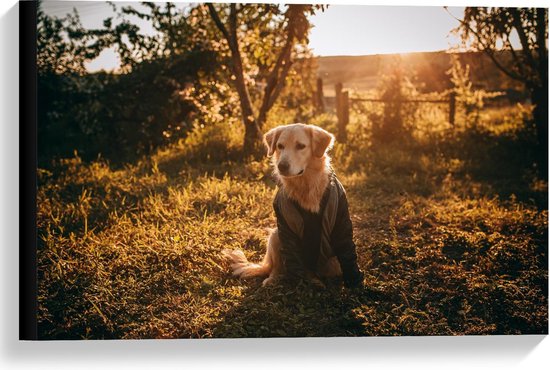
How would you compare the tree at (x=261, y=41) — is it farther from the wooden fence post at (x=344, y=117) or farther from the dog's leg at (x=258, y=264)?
the dog's leg at (x=258, y=264)

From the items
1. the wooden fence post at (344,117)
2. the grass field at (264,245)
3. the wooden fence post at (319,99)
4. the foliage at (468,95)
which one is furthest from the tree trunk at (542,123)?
the wooden fence post at (319,99)

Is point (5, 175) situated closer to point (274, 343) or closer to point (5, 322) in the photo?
point (5, 322)

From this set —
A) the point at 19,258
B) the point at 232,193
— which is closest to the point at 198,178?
the point at 232,193

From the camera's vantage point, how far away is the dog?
2801 mm

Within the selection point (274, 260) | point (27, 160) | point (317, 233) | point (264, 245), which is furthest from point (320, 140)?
point (27, 160)

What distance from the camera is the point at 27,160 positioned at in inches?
121

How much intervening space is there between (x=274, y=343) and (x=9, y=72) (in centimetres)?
256

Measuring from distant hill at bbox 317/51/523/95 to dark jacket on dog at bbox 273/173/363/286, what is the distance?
1658mm

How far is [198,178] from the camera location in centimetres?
454

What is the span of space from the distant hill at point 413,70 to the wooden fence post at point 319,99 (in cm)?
10

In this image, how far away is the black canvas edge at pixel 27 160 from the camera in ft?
9.64

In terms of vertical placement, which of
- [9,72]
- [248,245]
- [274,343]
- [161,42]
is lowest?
[274,343]

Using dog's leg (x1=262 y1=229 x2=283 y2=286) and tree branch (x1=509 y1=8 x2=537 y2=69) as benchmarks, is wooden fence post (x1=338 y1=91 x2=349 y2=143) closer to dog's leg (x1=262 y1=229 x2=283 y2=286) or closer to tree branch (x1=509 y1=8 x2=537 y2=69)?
tree branch (x1=509 y1=8 x2=537 y2=69)

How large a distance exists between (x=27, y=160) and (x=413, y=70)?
3.71m
